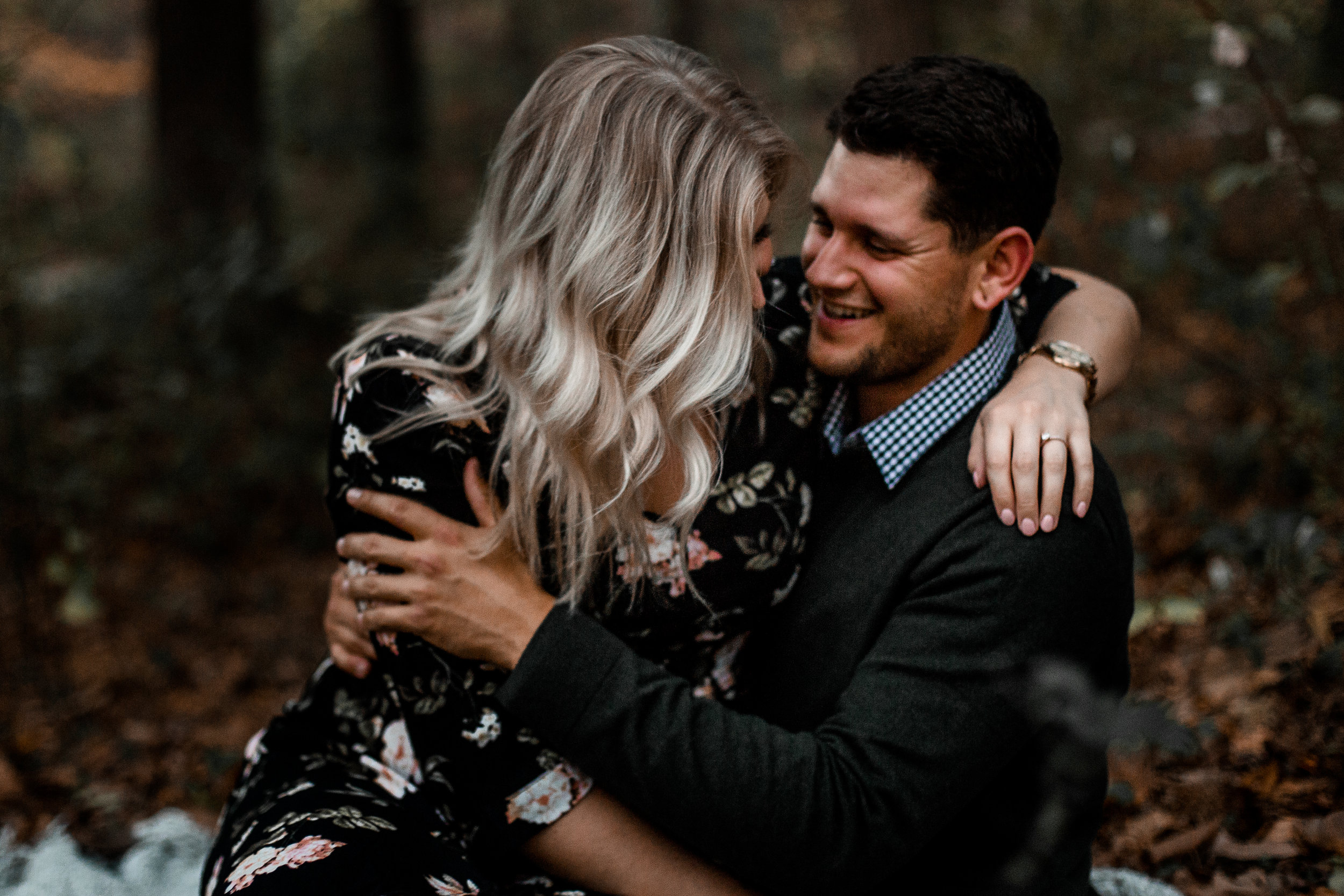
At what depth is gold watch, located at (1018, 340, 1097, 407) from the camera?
84.4 inches

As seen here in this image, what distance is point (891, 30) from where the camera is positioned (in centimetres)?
492

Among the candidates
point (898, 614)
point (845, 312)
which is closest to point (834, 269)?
point (845, 312)

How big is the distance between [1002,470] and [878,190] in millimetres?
637

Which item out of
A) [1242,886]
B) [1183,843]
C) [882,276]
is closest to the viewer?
[882,276]

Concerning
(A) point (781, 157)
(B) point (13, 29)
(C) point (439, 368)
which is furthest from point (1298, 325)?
(B) point (13, 29)

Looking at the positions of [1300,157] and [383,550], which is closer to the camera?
[383,550]

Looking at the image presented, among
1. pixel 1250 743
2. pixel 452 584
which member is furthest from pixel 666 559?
pixel 1250 743

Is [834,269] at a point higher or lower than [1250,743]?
higher

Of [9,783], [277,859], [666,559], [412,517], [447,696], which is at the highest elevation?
[412,517]

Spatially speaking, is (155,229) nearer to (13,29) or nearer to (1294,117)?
(13,29)

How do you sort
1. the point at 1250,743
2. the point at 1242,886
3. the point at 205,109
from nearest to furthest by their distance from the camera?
1. the point at 1242,886
2. the point at 1250,743
3. the point at 205,109

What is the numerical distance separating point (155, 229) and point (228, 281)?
1.71 m

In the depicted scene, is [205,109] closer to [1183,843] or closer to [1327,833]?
[1183,843]

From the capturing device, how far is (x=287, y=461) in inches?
226
